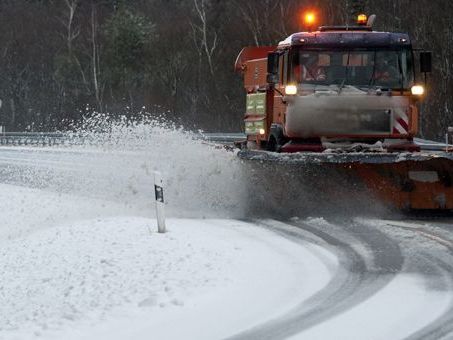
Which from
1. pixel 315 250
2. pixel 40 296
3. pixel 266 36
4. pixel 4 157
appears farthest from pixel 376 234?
pixel 266 36

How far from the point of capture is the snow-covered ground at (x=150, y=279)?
20.9 feet

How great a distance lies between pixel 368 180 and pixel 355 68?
1.84 m

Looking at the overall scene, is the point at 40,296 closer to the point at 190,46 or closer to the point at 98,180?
the point at 98,180

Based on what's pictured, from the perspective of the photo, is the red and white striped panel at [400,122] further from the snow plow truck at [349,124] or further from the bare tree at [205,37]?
the bare tree at [205,37]

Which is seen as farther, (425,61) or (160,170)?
(160,170)

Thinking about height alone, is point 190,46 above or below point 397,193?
above

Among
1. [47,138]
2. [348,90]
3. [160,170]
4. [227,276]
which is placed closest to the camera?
[227,276]

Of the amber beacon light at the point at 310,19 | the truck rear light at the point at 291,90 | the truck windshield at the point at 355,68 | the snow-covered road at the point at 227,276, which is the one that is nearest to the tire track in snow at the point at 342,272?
the snow-covered road at the point at 227,276

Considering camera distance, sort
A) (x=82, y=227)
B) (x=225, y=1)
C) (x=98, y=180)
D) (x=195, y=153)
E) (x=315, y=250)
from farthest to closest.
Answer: (x=225, y=1)
(x=98, y=180)
(x=195, y=153)
(x=82, y=227)
(x=315, y=250)

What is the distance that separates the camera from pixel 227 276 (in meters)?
7.87

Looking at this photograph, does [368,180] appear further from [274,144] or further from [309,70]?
[274,144]

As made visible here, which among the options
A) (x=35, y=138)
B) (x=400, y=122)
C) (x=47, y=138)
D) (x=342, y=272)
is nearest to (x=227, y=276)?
(x=342, y=272)

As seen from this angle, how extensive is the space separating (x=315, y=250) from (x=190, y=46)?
41.8 metres

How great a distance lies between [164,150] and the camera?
1622 centimetres
